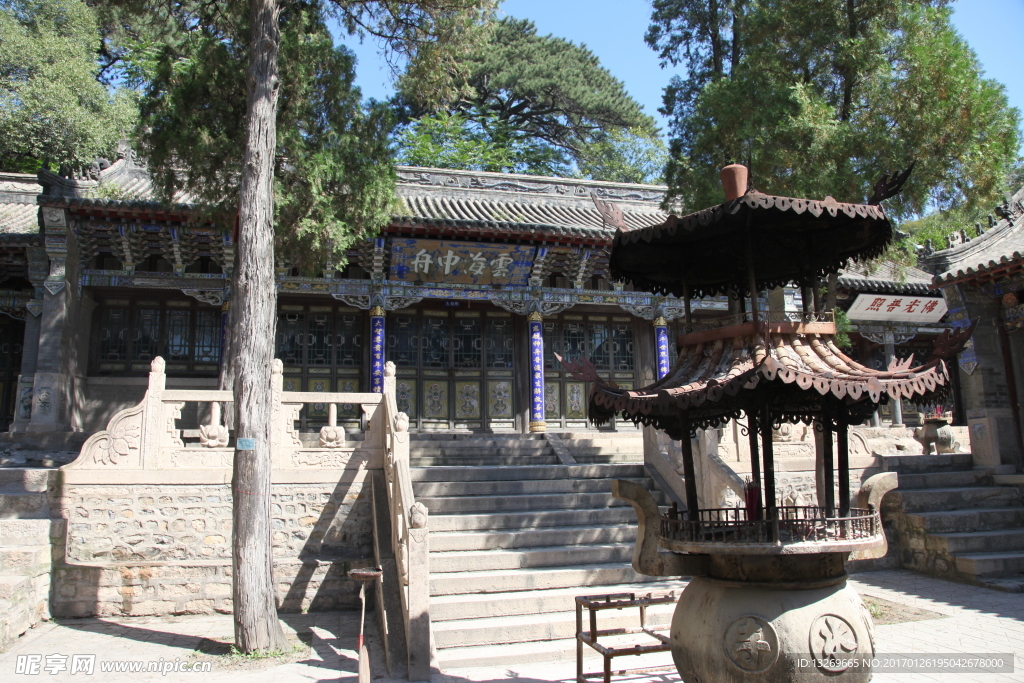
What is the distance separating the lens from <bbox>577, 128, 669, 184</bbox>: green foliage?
27812 millimetres

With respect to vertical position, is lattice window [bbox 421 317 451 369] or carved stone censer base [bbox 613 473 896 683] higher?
lattice window [bbox 421 317 451 369]

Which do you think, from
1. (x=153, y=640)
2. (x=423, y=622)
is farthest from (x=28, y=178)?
(x=423, y=622)

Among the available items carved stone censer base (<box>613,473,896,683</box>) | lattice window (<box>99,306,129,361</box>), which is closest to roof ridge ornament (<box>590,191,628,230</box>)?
carved stone censer base (<box>613,473,896,683</box>)

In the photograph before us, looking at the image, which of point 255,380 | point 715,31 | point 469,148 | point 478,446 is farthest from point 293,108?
point 469,148

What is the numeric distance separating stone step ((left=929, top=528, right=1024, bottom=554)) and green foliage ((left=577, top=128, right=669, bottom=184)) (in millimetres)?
20526

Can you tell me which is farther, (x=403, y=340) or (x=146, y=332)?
(x=403, y=340)

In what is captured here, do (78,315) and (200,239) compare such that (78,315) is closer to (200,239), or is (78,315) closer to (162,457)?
(200,239)

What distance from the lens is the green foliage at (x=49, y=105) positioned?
1819 centimetres

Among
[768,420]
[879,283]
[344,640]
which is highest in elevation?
[879,283]

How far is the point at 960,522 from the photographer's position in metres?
8.88

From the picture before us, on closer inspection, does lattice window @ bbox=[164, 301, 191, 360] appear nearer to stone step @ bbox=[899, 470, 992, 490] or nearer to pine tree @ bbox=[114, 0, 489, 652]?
pine tree @ bbox=[114, 0, 489, 652]

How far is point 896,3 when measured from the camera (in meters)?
9.34

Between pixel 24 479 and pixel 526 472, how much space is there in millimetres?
5589

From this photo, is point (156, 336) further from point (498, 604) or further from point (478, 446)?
point (498, 604)
